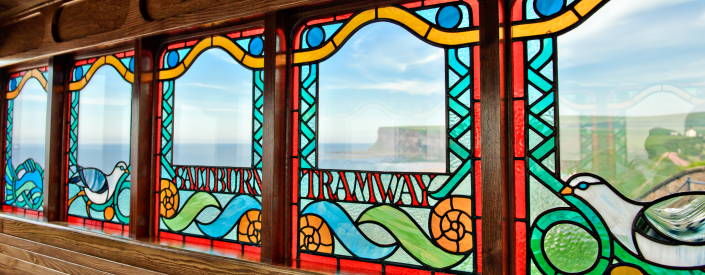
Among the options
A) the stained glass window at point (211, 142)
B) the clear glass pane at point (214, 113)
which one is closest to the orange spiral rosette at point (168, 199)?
the stained glass window at point (211, 142)

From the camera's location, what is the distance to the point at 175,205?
7.11ft

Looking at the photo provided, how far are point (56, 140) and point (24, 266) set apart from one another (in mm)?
872

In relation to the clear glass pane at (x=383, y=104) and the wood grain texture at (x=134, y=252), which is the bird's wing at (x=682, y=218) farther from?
the wood grain texture at (x=134, y=252)

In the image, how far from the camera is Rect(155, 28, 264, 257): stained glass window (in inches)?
76.4

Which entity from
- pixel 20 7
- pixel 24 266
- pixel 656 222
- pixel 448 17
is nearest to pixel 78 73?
pixel 20 7

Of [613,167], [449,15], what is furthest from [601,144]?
[449,15]

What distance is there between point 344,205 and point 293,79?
2.12 ft

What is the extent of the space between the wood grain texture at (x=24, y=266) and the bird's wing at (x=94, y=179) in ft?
1.84

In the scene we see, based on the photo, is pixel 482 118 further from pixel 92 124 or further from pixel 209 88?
pixel 92 124

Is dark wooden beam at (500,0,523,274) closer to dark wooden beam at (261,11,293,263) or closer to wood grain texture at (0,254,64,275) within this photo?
dark wooden beam at (261,11,293,263)

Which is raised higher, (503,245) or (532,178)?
(532,178)

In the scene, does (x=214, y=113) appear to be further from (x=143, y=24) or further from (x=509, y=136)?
(x=509, y=136)

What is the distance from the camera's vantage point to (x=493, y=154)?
137 cm

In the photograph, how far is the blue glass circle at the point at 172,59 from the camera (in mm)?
2227
